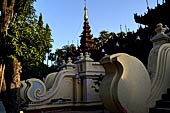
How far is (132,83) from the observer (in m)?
3.71

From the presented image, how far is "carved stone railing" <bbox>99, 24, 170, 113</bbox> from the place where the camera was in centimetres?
359

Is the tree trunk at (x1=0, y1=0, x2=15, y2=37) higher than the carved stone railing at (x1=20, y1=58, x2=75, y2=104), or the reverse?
the tree trunk at (x1=0, y1=0, x2=15, y2=37)

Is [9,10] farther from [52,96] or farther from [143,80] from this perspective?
[143,80]

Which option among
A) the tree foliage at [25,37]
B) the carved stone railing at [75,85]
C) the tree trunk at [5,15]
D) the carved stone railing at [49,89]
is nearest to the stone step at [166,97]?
the tree foliage at [25,37]

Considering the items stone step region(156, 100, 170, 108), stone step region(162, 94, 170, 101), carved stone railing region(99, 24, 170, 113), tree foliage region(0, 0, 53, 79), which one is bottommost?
stone step region(156, 100, 170, 108)

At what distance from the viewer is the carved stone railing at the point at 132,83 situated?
3.59 m

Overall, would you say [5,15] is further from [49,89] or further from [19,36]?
[49,89]

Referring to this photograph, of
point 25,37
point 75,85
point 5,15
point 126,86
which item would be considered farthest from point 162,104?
point 75,85

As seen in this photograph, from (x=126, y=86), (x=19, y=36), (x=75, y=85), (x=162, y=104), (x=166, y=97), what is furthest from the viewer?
(x=75, y=85)

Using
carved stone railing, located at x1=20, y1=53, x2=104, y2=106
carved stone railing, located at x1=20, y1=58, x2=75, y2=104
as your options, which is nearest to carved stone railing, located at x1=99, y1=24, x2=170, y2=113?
carved stone railing, located at x1=20, y1=58, x2=75, y2=104

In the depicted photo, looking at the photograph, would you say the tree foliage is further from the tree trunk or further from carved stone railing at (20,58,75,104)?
carved stone railing at (20,58,75,104)

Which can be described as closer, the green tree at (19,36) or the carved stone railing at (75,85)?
the green tree at (19,36)

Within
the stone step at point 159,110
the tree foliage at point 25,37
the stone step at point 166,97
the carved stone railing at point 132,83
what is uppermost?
the tree foliage at point 25,37

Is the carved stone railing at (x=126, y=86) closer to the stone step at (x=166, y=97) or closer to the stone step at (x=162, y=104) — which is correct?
the stone step at (x=162, y=104)
